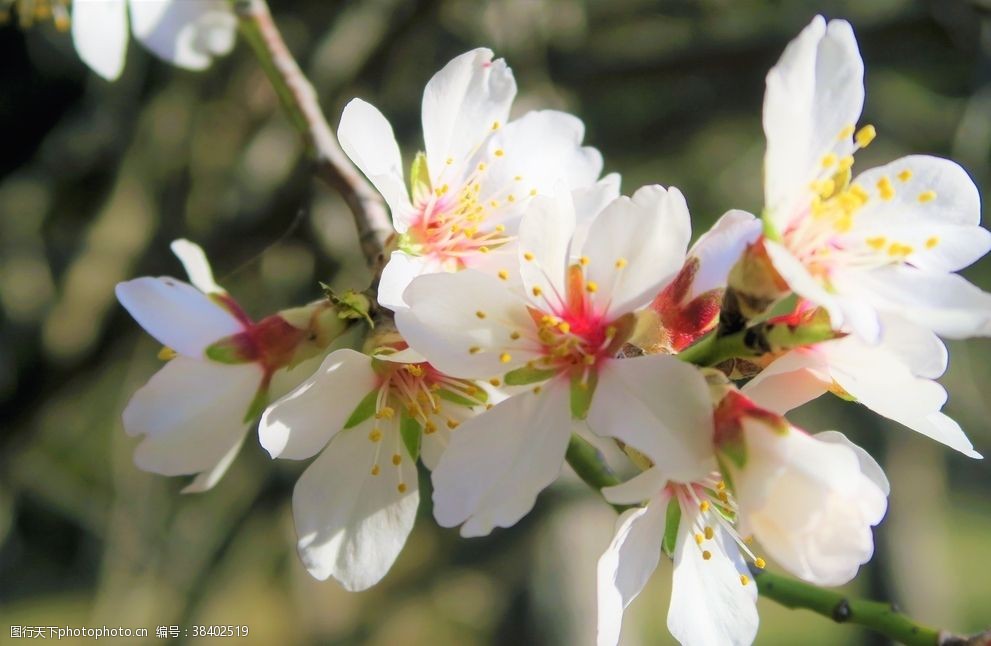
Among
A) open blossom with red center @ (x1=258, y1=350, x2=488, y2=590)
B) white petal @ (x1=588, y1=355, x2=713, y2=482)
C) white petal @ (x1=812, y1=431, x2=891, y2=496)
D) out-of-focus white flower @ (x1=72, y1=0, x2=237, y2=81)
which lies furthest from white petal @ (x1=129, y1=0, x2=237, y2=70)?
white petal @ (x1=812, y1=431, x2=891, y2=496)

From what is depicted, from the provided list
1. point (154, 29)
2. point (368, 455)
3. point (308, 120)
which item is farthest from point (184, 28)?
point (368, 455)

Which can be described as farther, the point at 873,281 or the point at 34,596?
the point at 34,596

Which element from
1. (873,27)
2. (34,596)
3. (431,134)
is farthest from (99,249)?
(34,596)

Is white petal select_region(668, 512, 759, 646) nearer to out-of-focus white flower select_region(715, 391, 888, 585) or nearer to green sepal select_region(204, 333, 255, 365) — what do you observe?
out-of-focus white flower select_region(715, 391, 888, 585)

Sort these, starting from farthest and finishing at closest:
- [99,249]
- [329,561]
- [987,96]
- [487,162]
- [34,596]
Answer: [34,596], [99,249], [987,96], [487,162], [329,561]

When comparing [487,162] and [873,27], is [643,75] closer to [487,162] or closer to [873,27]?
[873,27]
